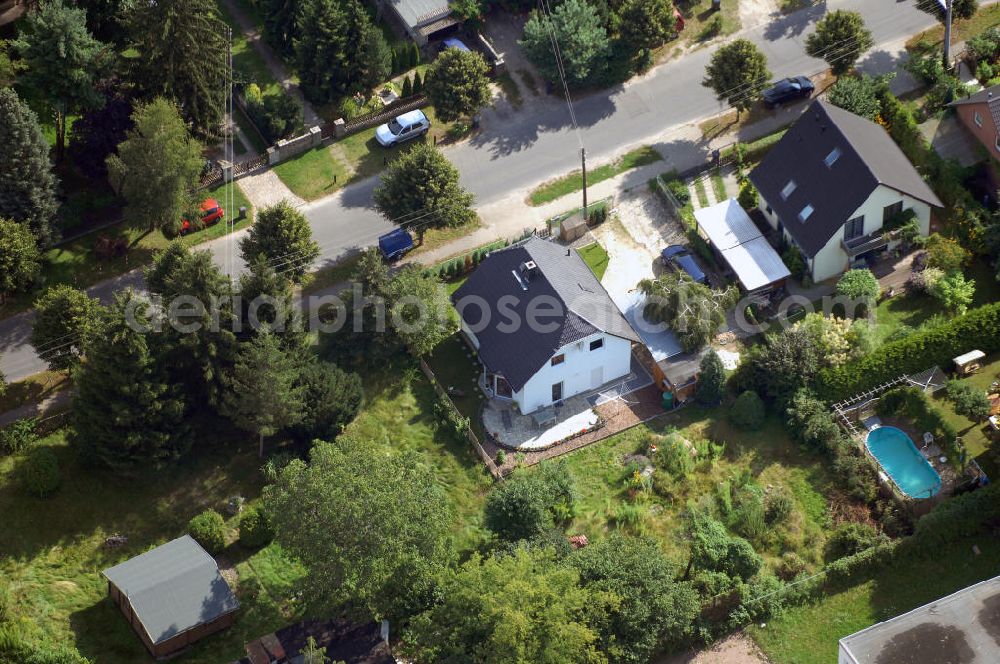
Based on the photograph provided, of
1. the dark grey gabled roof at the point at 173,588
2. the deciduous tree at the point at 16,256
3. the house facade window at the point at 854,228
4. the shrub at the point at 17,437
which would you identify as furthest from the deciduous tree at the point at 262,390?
the house facade window at the point at 854,228

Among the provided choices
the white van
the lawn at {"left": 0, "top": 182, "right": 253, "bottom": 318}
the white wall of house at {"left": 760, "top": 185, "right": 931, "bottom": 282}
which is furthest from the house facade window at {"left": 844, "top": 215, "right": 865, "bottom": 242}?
the lawn at {"left": 0, "top": 182, "right": 253, "bottom": 318}

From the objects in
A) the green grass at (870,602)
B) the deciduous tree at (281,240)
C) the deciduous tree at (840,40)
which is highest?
the deciduous tree at (281,240)

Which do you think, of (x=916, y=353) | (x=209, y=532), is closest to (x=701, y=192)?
(x=916, y=353)

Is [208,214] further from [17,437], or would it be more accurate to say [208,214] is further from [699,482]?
[699,482]

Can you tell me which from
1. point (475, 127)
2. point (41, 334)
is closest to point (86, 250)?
point (41, 334)

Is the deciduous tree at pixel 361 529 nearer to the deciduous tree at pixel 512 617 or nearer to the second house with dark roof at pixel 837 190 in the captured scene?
the deciduous tree at pixel 512 617

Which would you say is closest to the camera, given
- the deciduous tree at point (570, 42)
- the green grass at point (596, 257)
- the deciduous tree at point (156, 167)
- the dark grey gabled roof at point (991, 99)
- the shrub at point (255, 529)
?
the shrub at point (255, 529)

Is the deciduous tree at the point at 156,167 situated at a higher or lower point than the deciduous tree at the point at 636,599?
higher
